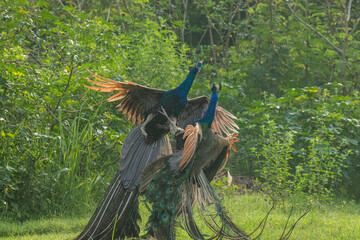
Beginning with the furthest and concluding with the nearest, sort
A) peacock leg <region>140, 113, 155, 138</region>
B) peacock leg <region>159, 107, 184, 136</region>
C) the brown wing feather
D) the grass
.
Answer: the grass → peacock leg <region>140, 113, 155, 138</region> → peacock leg <region>159, 107, 184, 136</region> → the brown wing feather

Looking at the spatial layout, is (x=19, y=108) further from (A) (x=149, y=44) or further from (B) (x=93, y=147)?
(A) (x=149, y=44)

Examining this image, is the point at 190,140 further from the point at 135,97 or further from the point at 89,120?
the point at 89,120

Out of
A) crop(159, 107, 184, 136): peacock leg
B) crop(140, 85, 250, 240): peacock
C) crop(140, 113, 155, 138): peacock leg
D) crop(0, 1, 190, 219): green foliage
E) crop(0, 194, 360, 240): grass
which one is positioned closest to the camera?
crop(140, 85, 250, 240): peacock

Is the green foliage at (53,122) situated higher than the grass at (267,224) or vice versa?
the green foliage at (53,122)

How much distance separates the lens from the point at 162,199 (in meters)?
4.29

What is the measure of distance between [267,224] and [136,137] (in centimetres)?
199

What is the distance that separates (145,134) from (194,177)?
0.66m

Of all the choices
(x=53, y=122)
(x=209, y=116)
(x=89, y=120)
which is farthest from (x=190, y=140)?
(x=53, y=122)

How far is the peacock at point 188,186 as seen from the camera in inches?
163

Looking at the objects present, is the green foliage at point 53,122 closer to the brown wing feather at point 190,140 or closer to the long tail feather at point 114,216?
the long tail feather at point 114,216

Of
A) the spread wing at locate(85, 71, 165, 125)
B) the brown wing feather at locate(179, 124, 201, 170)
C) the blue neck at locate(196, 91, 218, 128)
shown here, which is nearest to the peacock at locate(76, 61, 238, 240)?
the spread wing at locate(85, 71, 165, 125)

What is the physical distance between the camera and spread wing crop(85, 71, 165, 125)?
4.74 m

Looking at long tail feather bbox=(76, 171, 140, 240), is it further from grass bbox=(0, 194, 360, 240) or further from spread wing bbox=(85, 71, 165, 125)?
spread wing bbox=(85, 71, 165, 125)

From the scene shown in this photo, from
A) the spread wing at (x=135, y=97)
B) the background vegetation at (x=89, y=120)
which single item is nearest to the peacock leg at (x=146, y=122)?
the spread wing at (x=135, y=97)
